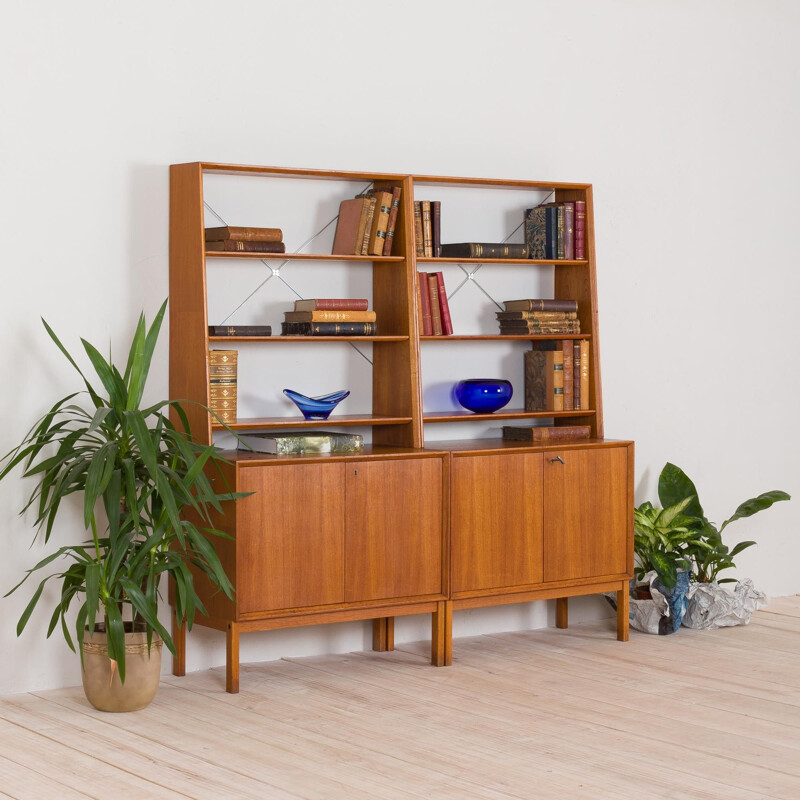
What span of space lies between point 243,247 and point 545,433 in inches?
62.5

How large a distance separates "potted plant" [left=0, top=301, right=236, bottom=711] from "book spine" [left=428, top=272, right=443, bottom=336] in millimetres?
1227

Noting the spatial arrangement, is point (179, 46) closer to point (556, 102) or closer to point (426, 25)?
point (426, 25)

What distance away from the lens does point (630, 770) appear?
3699mm

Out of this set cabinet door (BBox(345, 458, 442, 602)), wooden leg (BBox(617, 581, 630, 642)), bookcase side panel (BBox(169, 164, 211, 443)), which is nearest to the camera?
bookcase side panel (BBox(169, 164, 211, 443))

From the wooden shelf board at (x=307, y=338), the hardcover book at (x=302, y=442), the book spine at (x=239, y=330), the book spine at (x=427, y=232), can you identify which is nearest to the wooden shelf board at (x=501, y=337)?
the wooden shelf board at (x=307, y=338)

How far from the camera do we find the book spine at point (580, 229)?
551 centimetres

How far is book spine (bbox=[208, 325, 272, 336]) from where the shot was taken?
186 inches

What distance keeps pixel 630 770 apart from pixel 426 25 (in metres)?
3.28

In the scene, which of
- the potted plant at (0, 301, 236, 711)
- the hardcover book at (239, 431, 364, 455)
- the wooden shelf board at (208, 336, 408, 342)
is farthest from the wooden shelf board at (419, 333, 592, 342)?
the potted plant at (0, 301, 236, 711)

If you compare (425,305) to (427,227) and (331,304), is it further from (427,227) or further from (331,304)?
(331,304)

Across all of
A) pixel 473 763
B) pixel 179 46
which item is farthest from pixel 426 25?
pixel 473 763

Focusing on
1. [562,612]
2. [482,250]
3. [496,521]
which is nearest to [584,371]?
[482,250]

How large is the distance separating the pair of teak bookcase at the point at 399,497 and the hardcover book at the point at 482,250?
45mm

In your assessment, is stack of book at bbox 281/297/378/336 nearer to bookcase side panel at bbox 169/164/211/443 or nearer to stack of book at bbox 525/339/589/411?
bookcase side panel at bbox 169/164/211/443
